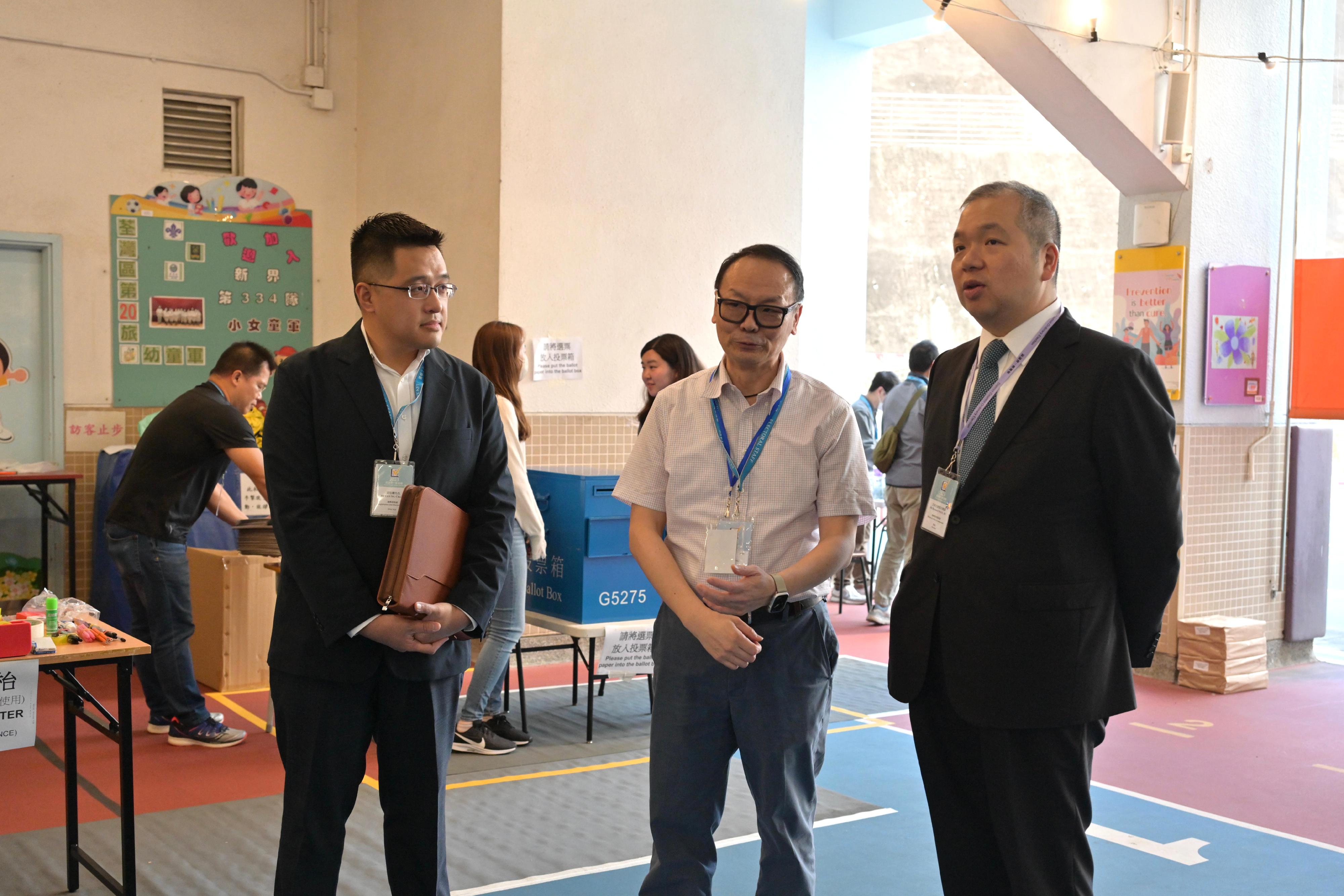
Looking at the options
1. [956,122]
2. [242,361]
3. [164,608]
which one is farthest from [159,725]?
[956,122]

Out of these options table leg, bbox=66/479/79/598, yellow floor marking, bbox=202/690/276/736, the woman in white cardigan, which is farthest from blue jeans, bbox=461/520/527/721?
table leg, bbox=66/479/79/598

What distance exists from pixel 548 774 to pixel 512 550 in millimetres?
898

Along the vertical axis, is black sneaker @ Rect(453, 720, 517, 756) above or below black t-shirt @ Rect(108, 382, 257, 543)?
below

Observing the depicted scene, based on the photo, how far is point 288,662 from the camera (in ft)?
7.98

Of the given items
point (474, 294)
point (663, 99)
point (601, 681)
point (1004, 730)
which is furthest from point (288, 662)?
point (663, 99)

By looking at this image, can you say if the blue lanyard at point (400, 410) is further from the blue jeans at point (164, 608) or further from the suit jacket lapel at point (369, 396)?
the blue jeans at point (164, 608)

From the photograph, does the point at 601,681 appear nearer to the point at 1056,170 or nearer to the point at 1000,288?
the point at 1000,288

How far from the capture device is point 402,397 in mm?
2523

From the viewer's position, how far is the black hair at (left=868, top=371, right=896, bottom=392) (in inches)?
373

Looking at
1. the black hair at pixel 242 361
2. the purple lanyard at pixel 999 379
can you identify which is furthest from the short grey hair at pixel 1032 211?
the black hair at pixel 242 361

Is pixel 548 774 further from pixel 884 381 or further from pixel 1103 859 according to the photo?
pixel 884 381

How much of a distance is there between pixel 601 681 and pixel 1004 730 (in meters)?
3.98

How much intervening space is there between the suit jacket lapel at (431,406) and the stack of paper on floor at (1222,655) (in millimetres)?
4936

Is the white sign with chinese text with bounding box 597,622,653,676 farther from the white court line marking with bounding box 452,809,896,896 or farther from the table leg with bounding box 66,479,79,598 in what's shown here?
the table leg with bounding box 66,479,79,598
